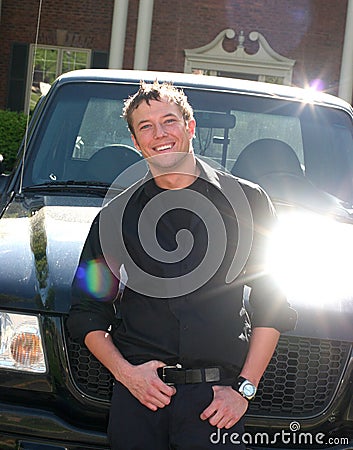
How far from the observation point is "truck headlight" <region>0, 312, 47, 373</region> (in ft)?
9.49

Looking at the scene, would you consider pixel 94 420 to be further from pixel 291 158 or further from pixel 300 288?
pixel 291 158

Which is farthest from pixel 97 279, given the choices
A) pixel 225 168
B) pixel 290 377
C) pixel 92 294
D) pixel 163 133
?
pixel 225 168

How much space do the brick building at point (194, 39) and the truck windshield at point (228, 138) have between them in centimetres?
1513

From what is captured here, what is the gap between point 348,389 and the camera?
2932mm

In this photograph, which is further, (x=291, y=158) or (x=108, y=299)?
(x=291, y=158)

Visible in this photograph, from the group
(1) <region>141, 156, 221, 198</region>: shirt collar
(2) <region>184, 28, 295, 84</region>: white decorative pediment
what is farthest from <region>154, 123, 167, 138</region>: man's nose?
(2) <region>184, 28, 295, 84</region>: white decorative pediment

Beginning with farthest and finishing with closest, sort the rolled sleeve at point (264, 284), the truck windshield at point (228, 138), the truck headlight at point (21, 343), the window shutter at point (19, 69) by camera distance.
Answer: the window shutter at point (19, 69) → the truck windshield at point (228, 138) → the truck headlight at point (21, 343) → the rolled sleeve at point (264, 284)

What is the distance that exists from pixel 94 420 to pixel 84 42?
57.7 feet

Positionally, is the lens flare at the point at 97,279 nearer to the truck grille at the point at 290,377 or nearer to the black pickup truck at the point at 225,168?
the black pickup truck at the point at 225,168

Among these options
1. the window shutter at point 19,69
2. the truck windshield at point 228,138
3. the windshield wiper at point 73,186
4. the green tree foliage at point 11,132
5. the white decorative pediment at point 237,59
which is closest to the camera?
the windshield wiper at point 73,186

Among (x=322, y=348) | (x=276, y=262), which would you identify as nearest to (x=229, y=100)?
(x=276, y=262)

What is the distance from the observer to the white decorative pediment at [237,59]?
1933 cm

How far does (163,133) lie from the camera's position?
Result: 2.66 metres

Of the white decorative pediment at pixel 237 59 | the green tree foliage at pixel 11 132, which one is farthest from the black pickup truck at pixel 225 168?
the white decorative pediment at pixel 237 59
